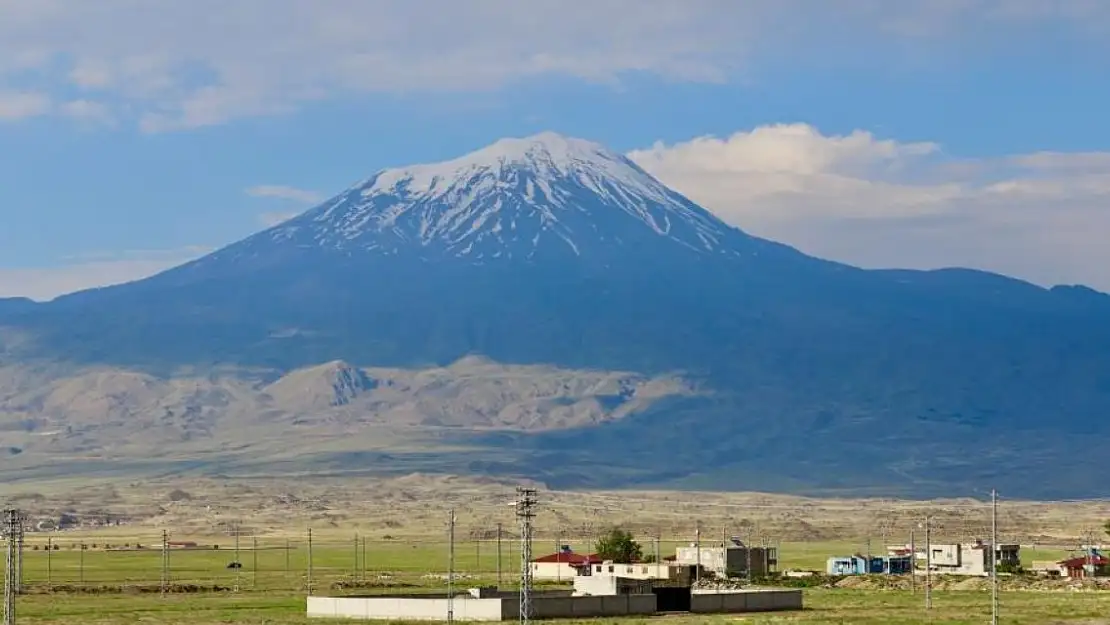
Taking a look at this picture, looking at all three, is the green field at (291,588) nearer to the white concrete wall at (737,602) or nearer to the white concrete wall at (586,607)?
the white concrete wall at (737,602)

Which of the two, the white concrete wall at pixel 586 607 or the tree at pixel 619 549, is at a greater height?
the tree at pixel 619 549

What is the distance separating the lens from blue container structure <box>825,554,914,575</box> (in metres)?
150

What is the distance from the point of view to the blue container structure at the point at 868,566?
149625mm

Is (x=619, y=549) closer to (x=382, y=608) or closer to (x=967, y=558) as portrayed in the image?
(x=967, y=558)

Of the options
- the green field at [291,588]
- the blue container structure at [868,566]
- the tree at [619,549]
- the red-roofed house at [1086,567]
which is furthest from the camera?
Result: the tree at [619,549]

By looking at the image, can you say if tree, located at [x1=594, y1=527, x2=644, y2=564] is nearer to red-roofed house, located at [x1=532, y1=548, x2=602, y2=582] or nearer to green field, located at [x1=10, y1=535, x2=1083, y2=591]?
red-roofed house, located at [x1=532, y1=548, x2=602, y2=582]

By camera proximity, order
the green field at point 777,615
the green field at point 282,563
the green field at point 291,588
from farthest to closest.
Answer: the green field at point 282,563 < the green field at point 291,588 < the green field at point 777,615

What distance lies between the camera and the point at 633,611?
349ft

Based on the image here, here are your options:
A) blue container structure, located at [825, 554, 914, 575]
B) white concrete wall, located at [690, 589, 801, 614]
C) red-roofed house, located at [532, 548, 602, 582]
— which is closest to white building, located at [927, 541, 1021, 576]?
blue container structure, located at [825, 554, 914, 575]

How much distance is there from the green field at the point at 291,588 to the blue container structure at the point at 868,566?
14.0 m

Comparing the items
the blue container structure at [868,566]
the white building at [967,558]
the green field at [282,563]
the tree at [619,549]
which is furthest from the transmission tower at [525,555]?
the white building at [967,558]

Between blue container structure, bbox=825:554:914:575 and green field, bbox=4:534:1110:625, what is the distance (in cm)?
1405

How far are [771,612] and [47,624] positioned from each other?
117 ft

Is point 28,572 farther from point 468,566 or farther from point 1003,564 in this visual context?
point 1003,564
